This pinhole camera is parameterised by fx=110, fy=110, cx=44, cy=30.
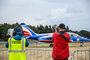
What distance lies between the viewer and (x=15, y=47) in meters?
2.89

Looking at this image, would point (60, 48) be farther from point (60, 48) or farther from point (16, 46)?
point (16, 46)

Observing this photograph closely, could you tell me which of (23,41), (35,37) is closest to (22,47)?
(23,41)

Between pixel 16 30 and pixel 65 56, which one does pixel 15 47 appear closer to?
pixel 16 30

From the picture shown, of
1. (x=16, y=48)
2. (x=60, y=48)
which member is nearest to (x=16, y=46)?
(x=16, y=48)

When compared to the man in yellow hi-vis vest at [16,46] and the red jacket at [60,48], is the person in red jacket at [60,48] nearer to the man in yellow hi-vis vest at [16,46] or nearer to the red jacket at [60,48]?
the red jacket at [60,48]

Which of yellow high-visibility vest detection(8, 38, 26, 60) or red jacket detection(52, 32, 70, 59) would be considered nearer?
yellow high-visibility vest detection(8, 38, 26, 60)

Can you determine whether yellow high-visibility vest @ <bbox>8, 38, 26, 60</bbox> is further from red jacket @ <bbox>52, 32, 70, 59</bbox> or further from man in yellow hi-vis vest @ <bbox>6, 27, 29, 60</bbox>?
red jacket @ <bbox>52, 32, 70, 59</bbox>

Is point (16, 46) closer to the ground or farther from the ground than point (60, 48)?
farther from the ground

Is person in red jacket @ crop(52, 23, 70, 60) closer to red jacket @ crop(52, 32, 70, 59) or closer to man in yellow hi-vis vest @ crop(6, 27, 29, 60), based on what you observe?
red jacket @ crop(52, 32, 70, 59)

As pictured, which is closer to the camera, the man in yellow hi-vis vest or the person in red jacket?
the man in yellow hi-vis vest

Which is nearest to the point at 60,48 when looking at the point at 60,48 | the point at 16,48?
the point at 60,48

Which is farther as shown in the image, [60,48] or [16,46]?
[60,48]

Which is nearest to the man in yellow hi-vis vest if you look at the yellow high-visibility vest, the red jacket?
the yellow high-visibility vest

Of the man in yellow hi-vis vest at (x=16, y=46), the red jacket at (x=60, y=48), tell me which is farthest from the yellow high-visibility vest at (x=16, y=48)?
the red jacket at (x=60, y=48)
